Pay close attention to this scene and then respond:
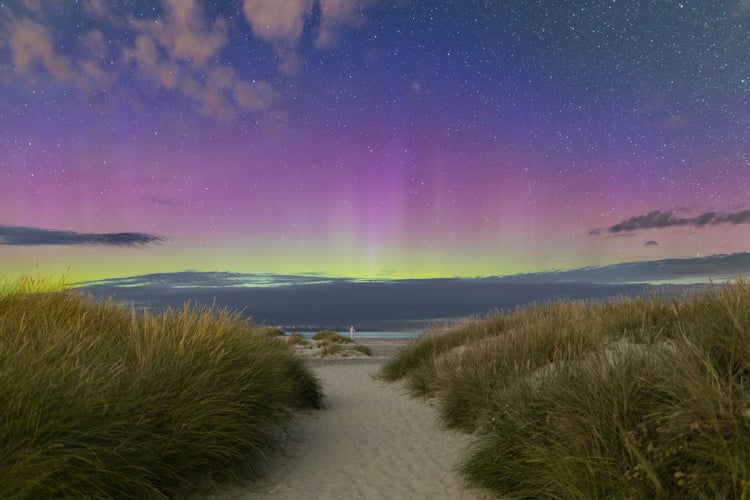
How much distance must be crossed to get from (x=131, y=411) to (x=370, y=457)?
13.1ft

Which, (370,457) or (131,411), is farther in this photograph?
(370,457)

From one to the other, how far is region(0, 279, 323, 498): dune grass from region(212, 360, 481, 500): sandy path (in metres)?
0.51

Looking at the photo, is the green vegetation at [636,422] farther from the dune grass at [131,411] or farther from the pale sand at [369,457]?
the dune grass at [131,411]

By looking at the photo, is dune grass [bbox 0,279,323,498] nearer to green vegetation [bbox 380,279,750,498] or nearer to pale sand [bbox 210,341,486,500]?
pale sand [bbox 210,341,486,500]

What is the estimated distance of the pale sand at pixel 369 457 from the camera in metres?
5.81

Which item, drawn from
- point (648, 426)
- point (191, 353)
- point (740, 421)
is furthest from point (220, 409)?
point (740, 421)

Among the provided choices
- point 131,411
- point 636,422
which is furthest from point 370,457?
point 636,422

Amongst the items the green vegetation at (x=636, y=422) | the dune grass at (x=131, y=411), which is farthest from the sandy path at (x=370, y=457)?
the green vegetation at (x=636, y=422)

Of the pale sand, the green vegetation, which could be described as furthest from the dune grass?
the green vegetation

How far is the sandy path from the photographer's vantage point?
19.1 feet

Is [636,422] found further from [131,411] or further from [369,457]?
[131,411]

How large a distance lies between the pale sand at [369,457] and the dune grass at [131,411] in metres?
0.46

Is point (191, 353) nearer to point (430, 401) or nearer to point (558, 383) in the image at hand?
point (558, 383)

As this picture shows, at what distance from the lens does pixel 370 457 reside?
293 inches
